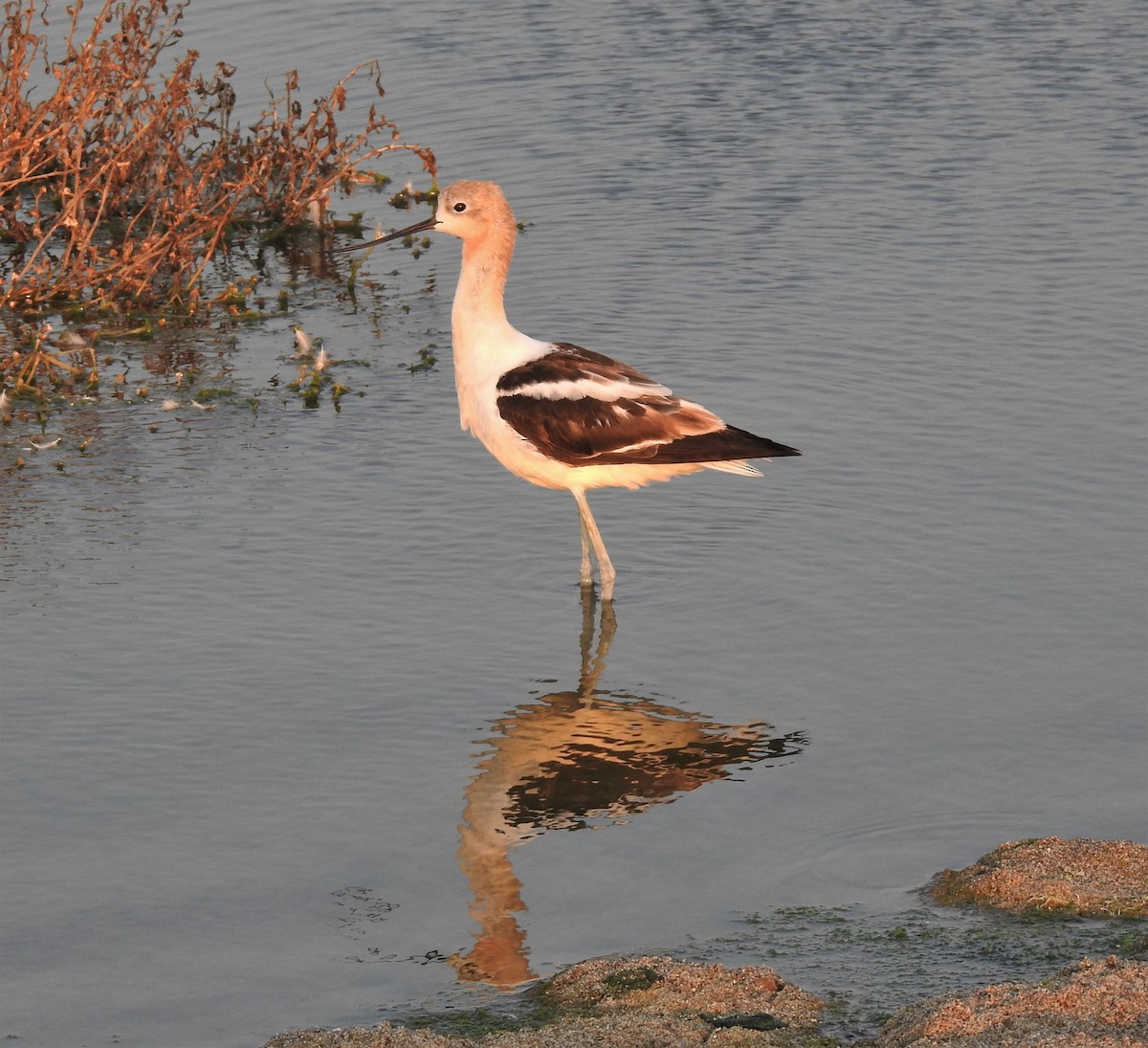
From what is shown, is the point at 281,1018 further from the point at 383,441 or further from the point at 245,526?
the point at 383,441

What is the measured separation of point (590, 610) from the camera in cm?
830

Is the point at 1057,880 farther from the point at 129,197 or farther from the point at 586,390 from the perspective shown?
the point at 129,197

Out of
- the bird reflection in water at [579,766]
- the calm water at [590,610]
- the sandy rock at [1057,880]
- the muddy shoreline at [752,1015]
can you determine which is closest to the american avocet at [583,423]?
the calm water at [590,610]

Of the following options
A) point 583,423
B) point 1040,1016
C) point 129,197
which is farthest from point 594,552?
point 129,197

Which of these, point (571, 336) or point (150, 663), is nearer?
point (150, 663)

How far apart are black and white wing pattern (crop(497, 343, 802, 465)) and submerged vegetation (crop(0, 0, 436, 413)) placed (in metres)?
2.40

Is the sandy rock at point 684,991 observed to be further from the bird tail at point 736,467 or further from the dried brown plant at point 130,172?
the dried brown plant at point 130,172

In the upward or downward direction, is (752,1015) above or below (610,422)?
below

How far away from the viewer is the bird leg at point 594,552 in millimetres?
8344

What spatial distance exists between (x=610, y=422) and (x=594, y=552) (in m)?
0.57

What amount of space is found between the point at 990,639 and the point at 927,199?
596cm

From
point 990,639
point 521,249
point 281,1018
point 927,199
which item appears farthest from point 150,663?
point 927,199

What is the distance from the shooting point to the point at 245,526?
895cm

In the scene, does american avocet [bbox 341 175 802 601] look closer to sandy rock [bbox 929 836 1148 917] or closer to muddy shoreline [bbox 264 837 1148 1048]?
sandy rock [bbox 929 836 1148 917]
